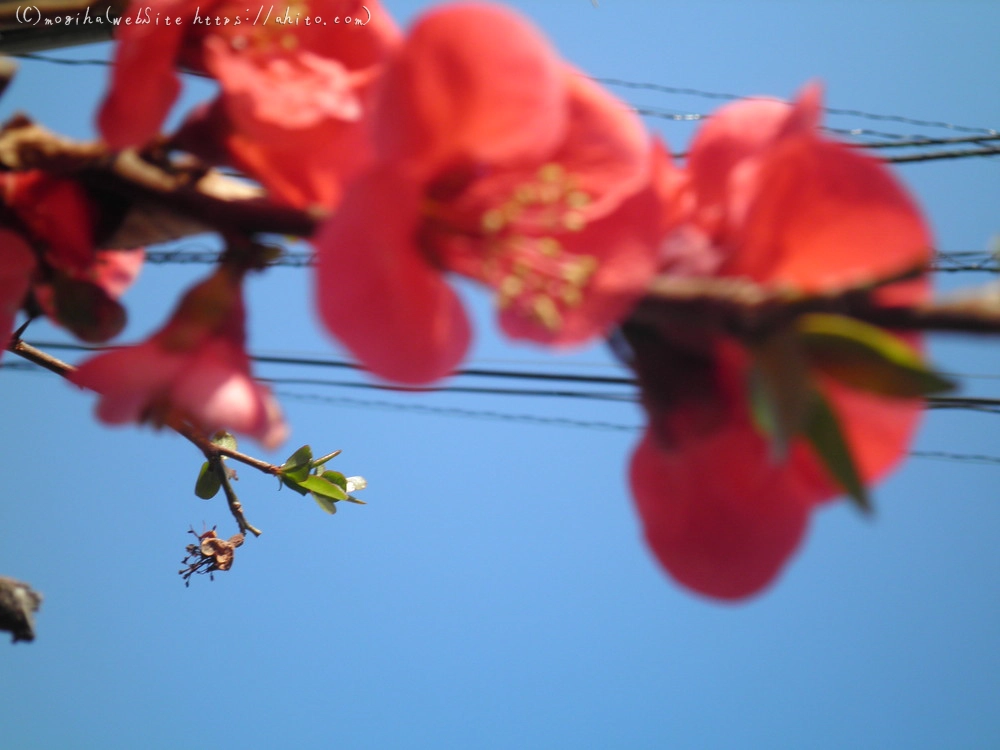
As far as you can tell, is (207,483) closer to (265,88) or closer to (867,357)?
(265,88)

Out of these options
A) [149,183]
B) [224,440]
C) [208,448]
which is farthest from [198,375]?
[224,440]

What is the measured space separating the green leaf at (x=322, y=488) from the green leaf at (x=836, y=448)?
2.82ft

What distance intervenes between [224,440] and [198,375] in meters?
0.72

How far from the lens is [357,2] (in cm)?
37

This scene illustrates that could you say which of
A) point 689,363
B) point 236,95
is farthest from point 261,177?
point 689,363

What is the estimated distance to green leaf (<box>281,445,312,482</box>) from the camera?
0.98 m

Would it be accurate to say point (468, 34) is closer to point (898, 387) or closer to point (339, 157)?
point (339, 157)

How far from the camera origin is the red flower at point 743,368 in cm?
26

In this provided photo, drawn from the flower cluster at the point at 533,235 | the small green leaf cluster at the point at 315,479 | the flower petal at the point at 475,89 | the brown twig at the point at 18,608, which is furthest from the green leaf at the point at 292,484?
the flower petal at the point at 475,89

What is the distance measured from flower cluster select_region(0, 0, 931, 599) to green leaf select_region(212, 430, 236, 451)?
625mm

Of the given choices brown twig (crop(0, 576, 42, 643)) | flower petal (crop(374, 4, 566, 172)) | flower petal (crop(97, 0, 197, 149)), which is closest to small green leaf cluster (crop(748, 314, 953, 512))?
flower petal (crop(374, 4, 566, 172))

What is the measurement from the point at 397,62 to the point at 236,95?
0.09 m

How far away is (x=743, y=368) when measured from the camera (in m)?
0.24

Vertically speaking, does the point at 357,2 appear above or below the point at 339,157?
above
